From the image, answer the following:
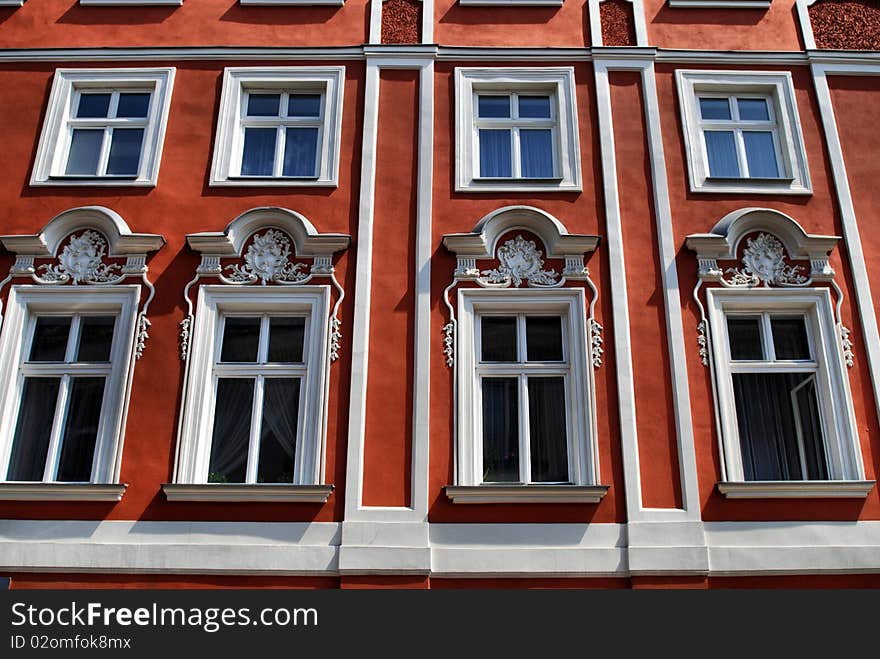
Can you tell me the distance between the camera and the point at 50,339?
10.0 m

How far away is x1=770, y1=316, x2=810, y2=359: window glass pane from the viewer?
994 cm

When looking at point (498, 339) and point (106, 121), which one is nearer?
point (498, 339)

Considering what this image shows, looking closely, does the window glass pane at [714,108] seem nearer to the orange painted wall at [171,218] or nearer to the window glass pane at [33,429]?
the orange painted wall at [171,218]

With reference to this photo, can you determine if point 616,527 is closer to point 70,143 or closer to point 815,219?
point 815,219

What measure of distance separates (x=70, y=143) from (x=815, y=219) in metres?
8.89

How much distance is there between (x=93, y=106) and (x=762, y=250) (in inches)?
324

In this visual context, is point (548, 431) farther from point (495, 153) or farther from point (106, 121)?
point (106, 121)

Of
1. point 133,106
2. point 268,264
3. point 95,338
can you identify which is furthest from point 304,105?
point 95,338

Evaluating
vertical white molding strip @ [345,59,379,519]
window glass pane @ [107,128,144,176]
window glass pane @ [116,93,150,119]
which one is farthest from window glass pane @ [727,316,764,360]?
window glass pane @ [116,93,150,119]

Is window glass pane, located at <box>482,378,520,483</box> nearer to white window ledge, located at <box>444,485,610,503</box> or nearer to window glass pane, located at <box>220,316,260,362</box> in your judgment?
white window ledge, located at <box>444,485,610,503</box>

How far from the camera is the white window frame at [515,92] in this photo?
10.7 m

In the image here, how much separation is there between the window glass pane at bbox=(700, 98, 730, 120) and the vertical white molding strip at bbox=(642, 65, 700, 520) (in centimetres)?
68

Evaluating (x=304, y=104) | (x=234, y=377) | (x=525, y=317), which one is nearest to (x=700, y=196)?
(x=525, y=317)

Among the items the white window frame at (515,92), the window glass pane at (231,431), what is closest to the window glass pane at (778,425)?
the white window frame at (515,92)
